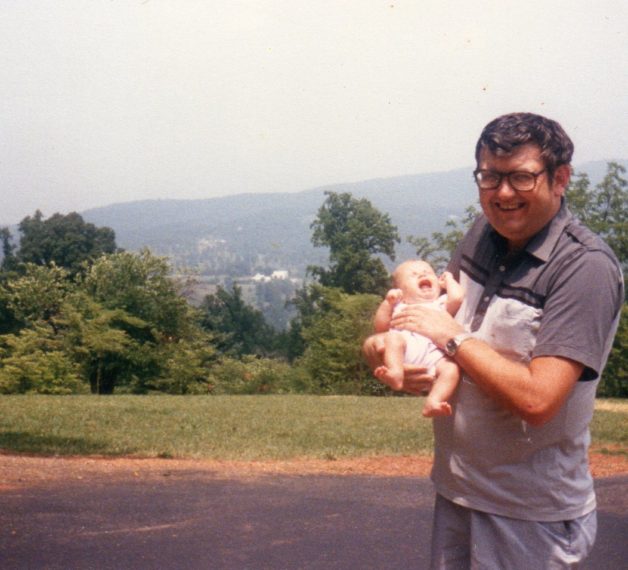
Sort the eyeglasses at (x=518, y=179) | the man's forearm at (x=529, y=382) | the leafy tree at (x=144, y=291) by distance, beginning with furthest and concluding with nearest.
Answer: the leafy tree at (x=144, y=291)
the eyeglasses at (x=518, y=179)
the man's forearm at (x=529, y=382)

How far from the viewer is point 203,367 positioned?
36.6m

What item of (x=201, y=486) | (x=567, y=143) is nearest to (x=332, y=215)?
(x=201, y=486)

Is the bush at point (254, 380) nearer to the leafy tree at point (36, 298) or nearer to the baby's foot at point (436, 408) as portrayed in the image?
the leafy tree at point (36, 298)

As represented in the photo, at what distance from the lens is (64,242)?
65.6 meters

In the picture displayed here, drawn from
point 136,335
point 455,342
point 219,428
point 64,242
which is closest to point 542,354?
point 455,342

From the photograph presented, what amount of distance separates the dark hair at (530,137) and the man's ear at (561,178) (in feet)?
0.04

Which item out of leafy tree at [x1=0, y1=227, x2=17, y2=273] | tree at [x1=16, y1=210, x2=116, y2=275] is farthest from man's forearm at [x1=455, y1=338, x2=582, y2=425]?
leafy tree at [x1=0, y1=227, x2=17, y2=273]

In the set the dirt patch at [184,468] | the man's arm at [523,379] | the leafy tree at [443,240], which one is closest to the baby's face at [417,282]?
the man's arm at [523,379]

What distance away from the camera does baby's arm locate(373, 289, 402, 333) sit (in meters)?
3.16

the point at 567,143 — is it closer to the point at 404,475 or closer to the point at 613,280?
the point at 613,280

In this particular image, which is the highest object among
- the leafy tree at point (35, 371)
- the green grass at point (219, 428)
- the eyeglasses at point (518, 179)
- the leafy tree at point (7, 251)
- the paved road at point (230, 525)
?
the eyeglasses at point (518, 179)

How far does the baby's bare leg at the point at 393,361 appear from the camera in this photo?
288cm

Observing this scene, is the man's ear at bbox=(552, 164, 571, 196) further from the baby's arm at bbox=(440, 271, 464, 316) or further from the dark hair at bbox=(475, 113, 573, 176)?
the baby's arm at bbox=(440, 271, 464, 316)

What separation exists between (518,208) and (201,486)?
684 cm
